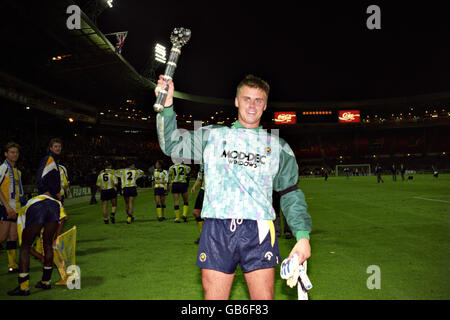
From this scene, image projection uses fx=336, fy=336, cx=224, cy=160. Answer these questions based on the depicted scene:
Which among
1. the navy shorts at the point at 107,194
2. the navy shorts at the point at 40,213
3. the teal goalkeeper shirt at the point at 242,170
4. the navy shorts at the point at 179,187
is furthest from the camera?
the navy shorts at the point at 179,187

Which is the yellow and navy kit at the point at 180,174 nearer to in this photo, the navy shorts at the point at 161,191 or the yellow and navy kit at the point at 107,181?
the navy shorts at the point at 161,191

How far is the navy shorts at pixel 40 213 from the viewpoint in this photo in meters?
4.76

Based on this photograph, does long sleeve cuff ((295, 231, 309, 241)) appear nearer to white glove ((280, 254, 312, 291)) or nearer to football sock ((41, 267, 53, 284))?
white glove ((280, 254, 312, 291))

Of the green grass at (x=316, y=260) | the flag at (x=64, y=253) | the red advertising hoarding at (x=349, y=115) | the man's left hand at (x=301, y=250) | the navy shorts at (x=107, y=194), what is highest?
the red advertising hoarding at (x=349, y=115)

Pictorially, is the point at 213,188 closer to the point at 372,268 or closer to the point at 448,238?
the point at 372,268

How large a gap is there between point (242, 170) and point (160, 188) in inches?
418

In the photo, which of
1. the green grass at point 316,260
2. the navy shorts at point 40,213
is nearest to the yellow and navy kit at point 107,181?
the green grass at point 316,260

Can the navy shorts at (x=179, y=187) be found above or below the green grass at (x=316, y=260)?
above

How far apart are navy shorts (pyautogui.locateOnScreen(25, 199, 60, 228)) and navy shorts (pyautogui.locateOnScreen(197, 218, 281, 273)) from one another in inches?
136

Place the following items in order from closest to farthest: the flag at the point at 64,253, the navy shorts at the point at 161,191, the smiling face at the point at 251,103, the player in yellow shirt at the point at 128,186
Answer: the smiling face at the point at 251,103, the flag at the point at 64,253, the player in yellow shirt at the point at 128,186, the navy shorts at the point at 161,191

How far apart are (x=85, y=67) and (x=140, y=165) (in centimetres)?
2102

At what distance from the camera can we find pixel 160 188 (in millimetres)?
12664

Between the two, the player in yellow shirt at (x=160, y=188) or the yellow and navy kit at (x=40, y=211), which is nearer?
the yellow and navy kit at (x=40, y=211)

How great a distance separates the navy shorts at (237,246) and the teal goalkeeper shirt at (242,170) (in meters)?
0.07
